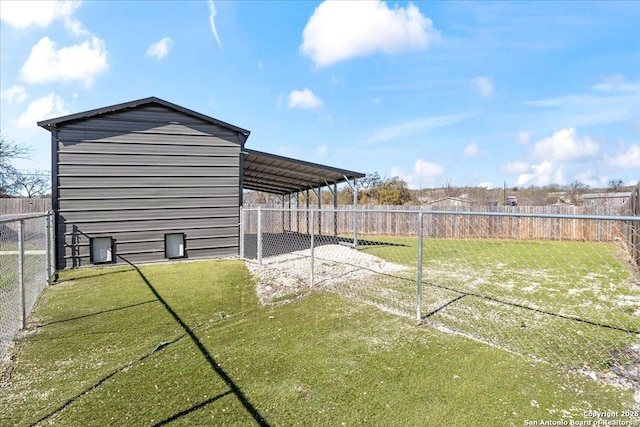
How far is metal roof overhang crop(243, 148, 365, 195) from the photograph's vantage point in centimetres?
1038

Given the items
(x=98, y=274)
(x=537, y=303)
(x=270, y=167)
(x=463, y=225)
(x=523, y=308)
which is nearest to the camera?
(x=523, y=308)

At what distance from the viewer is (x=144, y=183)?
8594 millimetres

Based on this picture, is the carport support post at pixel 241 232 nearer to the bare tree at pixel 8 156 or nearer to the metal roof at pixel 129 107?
the metal roof at pixel 129 107

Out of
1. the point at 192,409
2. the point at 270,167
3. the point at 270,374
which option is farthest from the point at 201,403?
the point at 270,167

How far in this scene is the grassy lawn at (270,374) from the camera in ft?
7.68

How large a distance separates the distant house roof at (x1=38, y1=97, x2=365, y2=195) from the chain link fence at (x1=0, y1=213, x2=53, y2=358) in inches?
107

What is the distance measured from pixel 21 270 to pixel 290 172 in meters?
9.38

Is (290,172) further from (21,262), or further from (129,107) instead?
(21,262)

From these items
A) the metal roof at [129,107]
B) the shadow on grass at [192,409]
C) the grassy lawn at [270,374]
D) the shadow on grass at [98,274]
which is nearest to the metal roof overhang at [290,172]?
the metal roof at [129,107]

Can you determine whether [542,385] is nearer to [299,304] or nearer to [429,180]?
[299,304]

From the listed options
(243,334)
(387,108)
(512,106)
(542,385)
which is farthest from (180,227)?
(512,106)

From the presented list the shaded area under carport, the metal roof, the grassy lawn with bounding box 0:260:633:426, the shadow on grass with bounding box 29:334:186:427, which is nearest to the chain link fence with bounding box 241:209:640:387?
the shaded area under carport

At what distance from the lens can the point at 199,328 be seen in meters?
4.08

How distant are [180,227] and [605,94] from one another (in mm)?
19955
